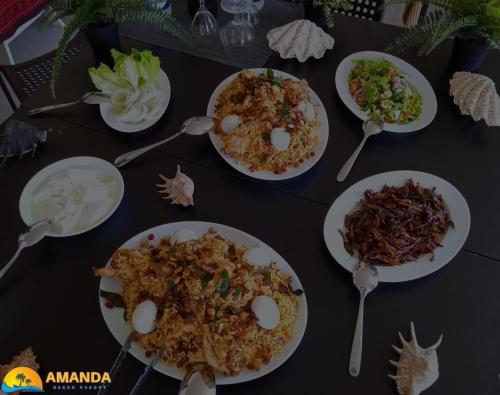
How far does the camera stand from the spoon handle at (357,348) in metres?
1.08

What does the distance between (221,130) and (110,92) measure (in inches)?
18.9

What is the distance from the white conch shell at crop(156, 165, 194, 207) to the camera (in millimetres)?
1364

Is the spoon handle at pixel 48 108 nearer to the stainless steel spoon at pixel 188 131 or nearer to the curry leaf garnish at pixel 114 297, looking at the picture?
the stainless steel spoon at pixel 188 131

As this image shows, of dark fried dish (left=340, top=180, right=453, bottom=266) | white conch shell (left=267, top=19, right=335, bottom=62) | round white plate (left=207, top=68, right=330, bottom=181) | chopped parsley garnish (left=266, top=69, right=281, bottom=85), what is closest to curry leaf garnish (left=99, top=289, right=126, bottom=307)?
round white plate (left=207, top=68, right=330, bottom=181)

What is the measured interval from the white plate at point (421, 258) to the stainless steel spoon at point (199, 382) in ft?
1.60

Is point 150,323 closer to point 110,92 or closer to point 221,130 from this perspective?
point 221,130

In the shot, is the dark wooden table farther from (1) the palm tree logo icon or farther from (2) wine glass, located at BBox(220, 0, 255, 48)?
→ (2) wine glass, located at BBox(220, 0, 255, 48)

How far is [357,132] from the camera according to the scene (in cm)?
158

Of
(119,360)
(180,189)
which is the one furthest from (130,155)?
(119,360)

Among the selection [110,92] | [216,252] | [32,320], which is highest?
[110,92]

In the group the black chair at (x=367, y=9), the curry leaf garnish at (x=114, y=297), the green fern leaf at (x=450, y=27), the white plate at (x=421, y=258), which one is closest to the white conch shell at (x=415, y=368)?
the white plate at (x=421, y=258)

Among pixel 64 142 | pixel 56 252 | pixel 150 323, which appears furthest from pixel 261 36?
pixel 150 323

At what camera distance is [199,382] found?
100cm

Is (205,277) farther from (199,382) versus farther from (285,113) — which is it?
(285,113)
